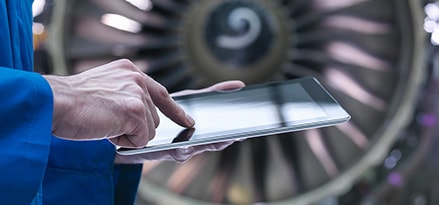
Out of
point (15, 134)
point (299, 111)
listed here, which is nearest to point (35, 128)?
point (15, 134)

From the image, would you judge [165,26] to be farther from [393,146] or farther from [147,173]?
[393,146]

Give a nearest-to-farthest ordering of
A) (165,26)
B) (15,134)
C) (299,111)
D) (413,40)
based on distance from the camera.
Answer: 1. (15,134)
2. (299,111)
3. (413,40)
4. (165,26)

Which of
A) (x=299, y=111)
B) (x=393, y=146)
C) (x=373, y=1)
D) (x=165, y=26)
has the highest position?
(x=299, y=111)

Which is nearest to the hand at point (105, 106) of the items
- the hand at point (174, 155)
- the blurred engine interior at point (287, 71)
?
the hand at point (174, 155)

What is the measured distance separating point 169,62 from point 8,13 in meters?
1.00

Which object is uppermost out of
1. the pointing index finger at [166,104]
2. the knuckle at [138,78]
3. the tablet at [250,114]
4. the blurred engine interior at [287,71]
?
the knuckle at [138,78]

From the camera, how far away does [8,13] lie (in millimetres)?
412

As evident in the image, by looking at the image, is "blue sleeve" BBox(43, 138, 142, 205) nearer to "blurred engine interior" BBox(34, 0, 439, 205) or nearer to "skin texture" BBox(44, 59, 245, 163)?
"skin texture" BBox(44, 59, 245, 163)

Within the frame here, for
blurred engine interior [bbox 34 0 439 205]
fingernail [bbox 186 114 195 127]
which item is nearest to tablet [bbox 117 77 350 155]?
fingernail [bbox 186 114 195 127]

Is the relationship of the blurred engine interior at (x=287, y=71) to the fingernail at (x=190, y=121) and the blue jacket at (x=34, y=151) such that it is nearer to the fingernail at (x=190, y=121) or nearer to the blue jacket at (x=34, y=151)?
the blue jacket at (x=34, y=151)

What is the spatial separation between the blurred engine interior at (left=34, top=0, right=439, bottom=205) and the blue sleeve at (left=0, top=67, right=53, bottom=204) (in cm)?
99

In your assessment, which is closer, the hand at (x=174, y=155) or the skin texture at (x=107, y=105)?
the skin texture at (x=107, y=105)

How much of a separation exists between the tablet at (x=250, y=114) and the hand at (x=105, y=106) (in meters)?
0.04

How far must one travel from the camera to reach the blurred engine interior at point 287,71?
1327 millimetres
